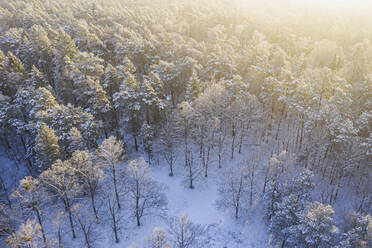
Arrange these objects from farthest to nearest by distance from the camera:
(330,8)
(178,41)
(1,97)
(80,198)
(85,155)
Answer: (330,8) < (178,41) < (1,97) < (80,198) < (85,155)

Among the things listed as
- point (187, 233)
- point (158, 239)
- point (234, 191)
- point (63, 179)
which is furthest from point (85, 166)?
point (234, 191)

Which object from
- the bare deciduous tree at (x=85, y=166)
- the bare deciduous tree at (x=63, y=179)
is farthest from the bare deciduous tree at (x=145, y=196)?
the bare deciduous tree at (x=63, y=179)

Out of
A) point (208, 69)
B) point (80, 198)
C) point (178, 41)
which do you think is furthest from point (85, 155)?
point (178, 41)

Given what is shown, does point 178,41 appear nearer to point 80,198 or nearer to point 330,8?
point 80,198

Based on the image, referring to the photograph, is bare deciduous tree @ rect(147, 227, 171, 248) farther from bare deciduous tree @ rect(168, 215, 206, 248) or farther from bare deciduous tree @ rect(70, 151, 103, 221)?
bare deciduous tree @ rect(70, 151, 103, 221)

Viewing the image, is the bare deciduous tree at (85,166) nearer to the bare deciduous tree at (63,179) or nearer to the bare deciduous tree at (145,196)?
the bare deciduous tree at (63,179)

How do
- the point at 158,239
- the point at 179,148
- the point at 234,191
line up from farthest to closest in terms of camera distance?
the point at 179,148 < the point at 234,191 < the point at 158,239

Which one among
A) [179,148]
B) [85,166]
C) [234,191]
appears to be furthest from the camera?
[179,148]

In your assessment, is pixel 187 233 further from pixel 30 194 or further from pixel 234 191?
pixel 30 194
